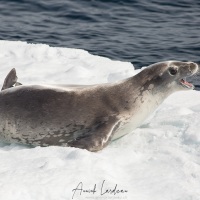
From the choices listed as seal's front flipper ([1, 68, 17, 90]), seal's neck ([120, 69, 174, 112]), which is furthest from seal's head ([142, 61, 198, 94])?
seal's front flipper ([1, 68, 17, 90])

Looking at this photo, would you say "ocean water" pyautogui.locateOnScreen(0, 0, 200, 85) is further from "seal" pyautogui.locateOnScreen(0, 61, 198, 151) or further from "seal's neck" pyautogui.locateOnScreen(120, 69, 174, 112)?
"seal" pyautogui.locateOnScreen(0, 61, 198, 151)

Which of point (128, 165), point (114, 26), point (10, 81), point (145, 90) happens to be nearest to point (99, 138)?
point (128, 165)

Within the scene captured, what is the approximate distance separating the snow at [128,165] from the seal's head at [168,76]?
0.34 meters

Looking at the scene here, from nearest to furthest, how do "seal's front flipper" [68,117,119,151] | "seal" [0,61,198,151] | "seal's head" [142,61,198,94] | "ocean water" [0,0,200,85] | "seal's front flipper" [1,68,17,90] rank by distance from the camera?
"seal's front flipper" [68,117,119,151], "seal" [0,61,198,151], "seal's head" [142,61,198,94], "seal's front flipper" [1,68,17,90], "ocean water" [0,0,200,85]

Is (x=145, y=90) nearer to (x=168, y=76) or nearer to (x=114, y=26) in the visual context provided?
(x=168, y=76)

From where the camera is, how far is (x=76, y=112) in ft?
20.6

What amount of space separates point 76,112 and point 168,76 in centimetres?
118

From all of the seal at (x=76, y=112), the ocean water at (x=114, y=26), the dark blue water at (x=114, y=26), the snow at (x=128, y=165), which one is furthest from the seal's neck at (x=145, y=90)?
the dark blue water at (x=114, y=26)

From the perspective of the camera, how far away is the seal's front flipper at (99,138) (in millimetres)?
5941

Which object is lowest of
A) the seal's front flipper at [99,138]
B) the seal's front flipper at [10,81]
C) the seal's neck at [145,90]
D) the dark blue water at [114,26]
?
the dark blue water at [114,26]

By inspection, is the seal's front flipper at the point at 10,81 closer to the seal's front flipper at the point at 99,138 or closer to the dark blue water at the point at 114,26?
the seal's front flipper at the point at 99,138

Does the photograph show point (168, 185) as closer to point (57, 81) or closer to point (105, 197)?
point (105, 197)

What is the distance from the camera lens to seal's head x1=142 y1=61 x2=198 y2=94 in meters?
6.82

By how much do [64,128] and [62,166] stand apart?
1.01 metres
